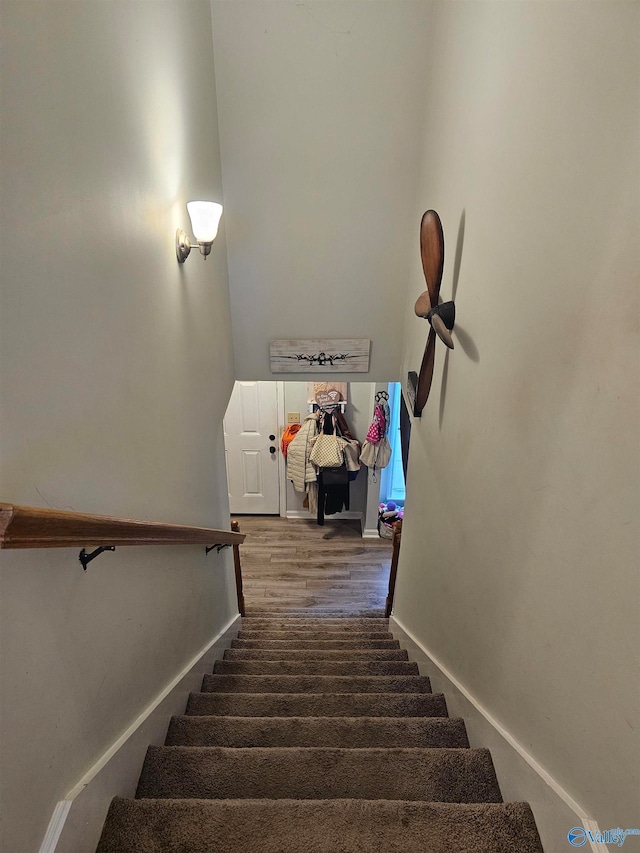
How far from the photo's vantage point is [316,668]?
244 cm

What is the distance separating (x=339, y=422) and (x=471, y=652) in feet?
12.0

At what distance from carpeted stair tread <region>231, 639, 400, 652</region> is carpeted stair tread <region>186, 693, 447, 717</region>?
0.96 metres

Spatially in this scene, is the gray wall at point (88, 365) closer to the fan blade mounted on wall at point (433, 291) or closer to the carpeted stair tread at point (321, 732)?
the carpeted stair tread at point (321, 732)

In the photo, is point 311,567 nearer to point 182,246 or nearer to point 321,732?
point 321,732

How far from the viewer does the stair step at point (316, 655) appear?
265 cm

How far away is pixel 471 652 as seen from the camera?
1.65 m

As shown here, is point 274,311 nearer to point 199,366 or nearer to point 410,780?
point 199,366

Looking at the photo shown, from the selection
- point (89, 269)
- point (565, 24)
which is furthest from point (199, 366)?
point (565, 24)

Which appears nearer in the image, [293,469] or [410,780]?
[410,780]

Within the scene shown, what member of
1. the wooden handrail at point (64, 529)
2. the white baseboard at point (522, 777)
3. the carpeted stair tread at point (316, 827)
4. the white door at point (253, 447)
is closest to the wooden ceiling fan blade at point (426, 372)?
the white baseboard at point (522, 777)

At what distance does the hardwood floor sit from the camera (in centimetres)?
446

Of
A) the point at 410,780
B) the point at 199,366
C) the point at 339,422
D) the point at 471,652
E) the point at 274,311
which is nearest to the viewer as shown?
the point at 410,780

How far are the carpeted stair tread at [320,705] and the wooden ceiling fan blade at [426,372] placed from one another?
1.43m

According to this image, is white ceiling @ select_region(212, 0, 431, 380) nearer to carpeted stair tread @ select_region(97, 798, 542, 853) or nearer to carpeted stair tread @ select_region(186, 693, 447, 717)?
carpeted stair tread @ select_region(186, 693, 447, 717)
